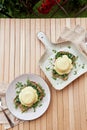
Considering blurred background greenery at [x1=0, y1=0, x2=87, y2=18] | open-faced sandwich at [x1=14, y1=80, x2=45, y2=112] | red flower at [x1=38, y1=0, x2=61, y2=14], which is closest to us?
open-faced sandwich at [x1=14, y1=80, x2=45, y2=112]

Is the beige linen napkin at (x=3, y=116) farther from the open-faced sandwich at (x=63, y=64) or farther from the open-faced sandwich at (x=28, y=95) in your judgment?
the open-faced sandwich at (x=63, y=64)

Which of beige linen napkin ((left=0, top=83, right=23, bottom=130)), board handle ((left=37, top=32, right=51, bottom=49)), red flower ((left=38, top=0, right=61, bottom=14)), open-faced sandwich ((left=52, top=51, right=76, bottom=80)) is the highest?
red flower ((left=38, top=0, right=61, bottom=14))

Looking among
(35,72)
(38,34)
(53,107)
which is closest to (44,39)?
(38,34)

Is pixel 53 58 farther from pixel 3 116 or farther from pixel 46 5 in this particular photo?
pixel 46 5

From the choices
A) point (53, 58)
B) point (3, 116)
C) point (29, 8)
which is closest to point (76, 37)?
point (53, 58)

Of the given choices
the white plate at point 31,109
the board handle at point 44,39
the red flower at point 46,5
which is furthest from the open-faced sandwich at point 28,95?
the red flower at point 46,5

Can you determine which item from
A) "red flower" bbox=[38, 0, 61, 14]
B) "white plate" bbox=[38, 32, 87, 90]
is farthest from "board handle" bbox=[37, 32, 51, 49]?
"red flower" bbox=[38, 0, 61, 14]

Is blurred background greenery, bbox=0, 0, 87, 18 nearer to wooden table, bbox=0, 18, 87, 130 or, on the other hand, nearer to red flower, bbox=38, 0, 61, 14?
red flower, bbox=38, 0, 61, 14
